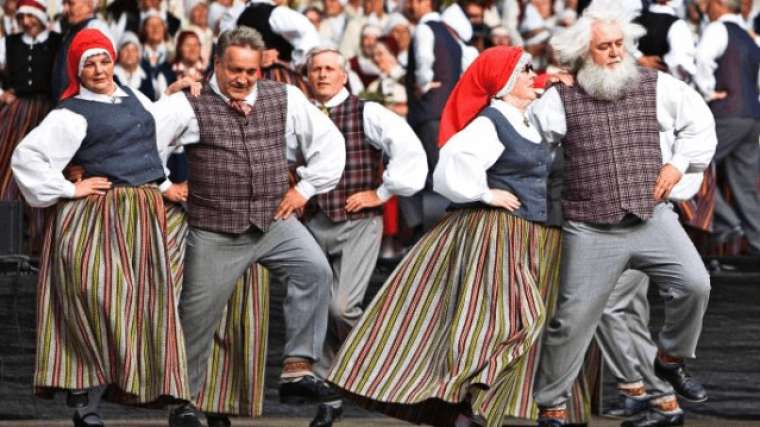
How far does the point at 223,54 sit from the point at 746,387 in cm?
248

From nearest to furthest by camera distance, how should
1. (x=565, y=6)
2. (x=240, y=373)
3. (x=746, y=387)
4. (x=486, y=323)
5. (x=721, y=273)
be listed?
(x=486, y=323) < (x=240, y=373) < (x=746, y=387) < (x=721, y=273) < (x=565, y=6)

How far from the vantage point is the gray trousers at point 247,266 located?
7.23 meters

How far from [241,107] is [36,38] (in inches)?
131

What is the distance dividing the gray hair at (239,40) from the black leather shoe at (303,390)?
114cm

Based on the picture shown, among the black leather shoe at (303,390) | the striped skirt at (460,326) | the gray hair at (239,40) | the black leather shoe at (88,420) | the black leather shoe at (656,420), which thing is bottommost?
the black leather shoe at (88,420)

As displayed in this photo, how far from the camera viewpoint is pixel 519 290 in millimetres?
7047

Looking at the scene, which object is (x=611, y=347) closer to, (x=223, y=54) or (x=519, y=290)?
(x=519, y=290)

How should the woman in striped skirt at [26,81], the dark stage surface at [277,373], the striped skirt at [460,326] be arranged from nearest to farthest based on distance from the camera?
the striped skirt at [460,326], the dark stage surface at [277,373], the woman in striped skirt at [26,81]

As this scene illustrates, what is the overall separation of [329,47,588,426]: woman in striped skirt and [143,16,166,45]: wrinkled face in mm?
4671

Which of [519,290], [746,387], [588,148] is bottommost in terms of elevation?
[746,387]

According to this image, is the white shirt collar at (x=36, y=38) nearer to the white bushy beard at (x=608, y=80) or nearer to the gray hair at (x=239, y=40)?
the gray hair at (x=239, y=40)

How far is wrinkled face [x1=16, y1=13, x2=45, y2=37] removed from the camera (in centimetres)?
1023

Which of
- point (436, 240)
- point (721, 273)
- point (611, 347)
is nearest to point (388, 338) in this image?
point (436, 240)

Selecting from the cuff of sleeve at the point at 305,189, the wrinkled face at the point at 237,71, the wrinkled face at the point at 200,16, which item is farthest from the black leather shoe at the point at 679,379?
the wrinkled face at the point at 200,16
